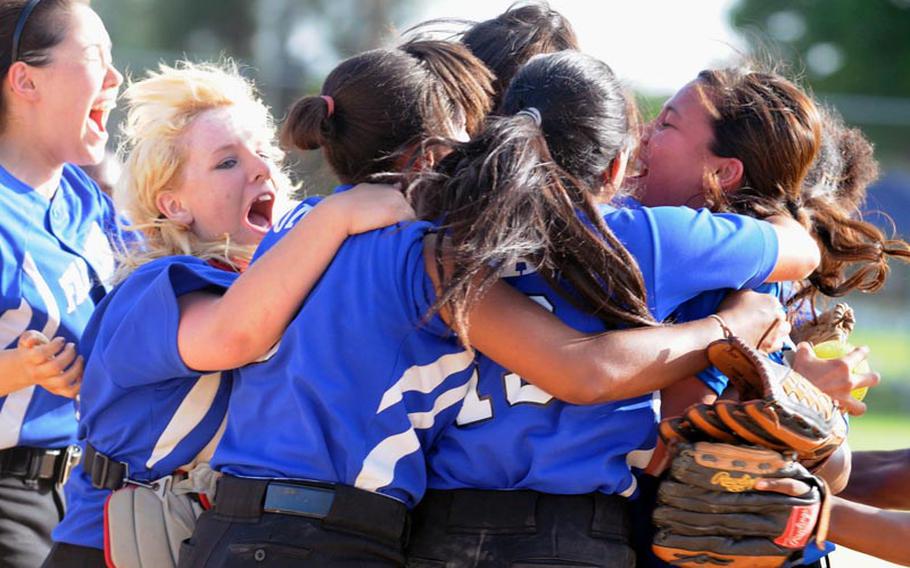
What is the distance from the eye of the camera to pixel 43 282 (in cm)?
355

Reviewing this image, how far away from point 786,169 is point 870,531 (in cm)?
84

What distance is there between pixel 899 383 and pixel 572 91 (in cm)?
1473

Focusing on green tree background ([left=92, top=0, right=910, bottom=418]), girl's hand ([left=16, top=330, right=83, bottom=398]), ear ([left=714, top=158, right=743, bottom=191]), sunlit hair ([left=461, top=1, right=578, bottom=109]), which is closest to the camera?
ear ([left=714, top=158, right=743, bottom=191])

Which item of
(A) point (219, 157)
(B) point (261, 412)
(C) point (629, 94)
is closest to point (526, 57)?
(C) point (629, 94)

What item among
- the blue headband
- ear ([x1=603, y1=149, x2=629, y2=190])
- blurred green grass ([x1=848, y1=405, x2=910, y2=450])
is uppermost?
the blue headband

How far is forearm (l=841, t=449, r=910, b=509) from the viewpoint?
332 centimetres

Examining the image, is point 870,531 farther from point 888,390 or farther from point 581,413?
point 888,390

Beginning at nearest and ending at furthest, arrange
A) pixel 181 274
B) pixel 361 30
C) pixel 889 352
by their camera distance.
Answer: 1. pixel 181 274
2. pixel 889 352
3. pixel 361 30

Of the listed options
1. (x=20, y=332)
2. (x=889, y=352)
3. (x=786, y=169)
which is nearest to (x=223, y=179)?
(x=20, y=332)

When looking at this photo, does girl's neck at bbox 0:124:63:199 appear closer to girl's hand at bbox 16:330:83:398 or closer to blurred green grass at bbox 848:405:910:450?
girl's hand at bbox 16:330:83:398

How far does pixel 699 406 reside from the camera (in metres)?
2.37

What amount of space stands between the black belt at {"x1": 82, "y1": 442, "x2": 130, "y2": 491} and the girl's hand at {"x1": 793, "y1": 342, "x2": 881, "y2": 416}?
5.13 ft

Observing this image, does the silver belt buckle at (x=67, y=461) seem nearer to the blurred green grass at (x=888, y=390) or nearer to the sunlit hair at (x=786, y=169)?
the sunlit hair at (x=786, y=169)

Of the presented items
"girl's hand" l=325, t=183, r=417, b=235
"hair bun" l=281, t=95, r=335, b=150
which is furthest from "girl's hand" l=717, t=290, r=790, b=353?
"hair bun" l=281, t=95, r=335, b=150
